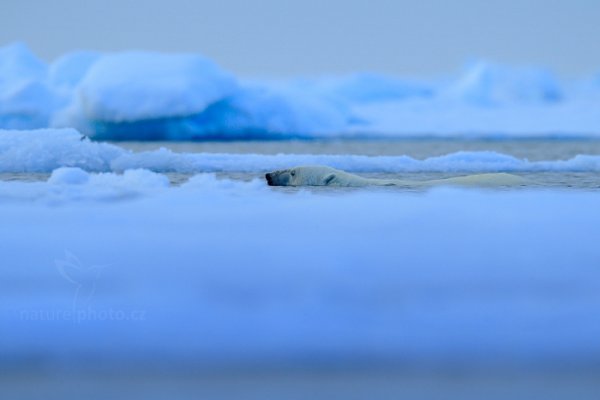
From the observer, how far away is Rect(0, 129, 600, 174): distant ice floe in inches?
332

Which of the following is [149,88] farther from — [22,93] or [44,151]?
[44,151]

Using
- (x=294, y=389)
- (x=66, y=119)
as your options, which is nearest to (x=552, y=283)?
(x=294, y=389)

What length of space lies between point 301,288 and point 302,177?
12.8 feet

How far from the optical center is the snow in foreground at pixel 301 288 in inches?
125

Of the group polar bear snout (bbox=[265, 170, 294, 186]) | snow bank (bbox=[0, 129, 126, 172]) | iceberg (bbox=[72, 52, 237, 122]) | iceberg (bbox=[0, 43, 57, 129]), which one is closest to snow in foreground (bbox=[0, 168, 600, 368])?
polar bear snout (bbox=[265, 170, 294, 186])

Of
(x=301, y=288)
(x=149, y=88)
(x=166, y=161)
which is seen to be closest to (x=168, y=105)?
(x=149, y=88)

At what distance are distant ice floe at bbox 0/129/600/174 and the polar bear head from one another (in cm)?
209

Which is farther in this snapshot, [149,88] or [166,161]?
[149,88]

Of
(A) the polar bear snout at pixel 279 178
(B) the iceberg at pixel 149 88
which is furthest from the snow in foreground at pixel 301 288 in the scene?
(B) the iceberg at pixel 149 88

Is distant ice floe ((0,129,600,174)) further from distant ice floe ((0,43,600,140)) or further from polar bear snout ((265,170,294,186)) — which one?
distant ice floe ((0,43,600,140))

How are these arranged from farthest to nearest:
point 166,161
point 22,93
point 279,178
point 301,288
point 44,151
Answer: point 22,93 < point 166,161 < point 44,151 < point 279,178 < point 301,288

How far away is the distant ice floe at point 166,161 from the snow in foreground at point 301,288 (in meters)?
4.63

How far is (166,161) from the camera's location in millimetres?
9055

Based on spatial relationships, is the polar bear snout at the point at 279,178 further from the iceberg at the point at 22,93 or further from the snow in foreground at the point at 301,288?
the iceberg at the point at 22,93
